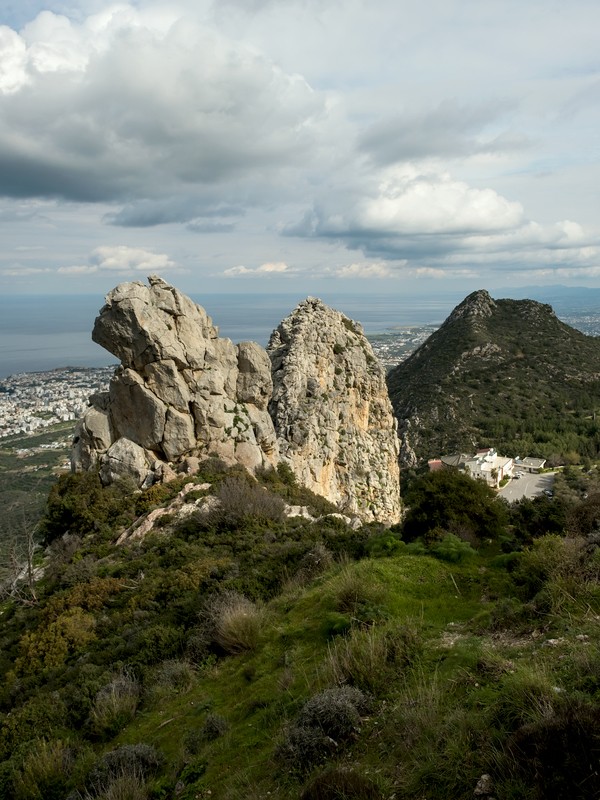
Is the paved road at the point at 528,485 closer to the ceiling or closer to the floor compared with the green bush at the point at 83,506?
closer to the floor

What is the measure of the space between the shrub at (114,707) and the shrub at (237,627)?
1.30 metres

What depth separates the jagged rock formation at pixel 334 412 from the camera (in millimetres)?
24078

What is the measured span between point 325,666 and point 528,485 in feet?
146

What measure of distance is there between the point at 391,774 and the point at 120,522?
45.0ft

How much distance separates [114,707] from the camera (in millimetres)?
6625

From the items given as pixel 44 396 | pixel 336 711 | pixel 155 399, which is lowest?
pixel 44 396

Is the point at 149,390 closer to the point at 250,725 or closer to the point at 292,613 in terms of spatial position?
the point at 292,613

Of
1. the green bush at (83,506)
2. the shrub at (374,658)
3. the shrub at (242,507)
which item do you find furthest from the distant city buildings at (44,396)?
the shrub at (374,658)

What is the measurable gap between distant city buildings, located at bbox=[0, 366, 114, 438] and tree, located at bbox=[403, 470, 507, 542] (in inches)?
2494

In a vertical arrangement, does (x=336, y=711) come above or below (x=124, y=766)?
above

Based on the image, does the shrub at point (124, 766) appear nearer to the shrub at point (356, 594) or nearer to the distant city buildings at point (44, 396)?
the shrub at point (356, 594)

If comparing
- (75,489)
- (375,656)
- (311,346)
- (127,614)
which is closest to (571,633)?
(375,656)

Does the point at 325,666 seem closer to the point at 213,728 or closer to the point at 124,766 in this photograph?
the point at 213,728

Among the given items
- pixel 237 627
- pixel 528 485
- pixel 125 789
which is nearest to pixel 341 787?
pixel 125 789
